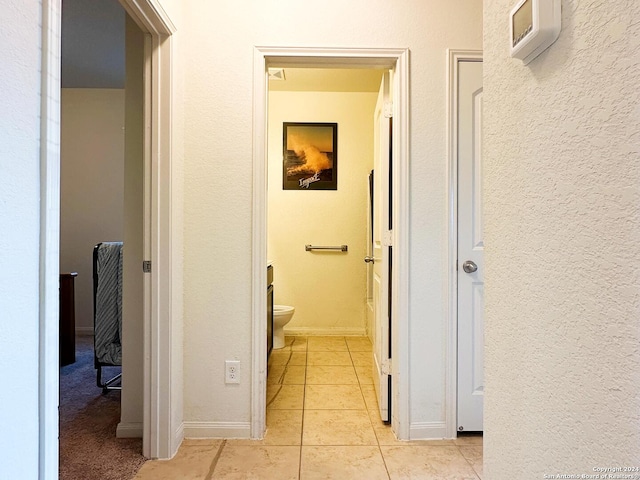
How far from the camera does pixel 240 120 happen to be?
75.6 inches

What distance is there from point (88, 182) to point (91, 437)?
294cm

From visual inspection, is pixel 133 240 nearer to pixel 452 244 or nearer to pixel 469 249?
pixel 452 244

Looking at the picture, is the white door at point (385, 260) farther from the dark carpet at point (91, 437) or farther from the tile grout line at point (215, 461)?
the dark carpet at point (91, 437)

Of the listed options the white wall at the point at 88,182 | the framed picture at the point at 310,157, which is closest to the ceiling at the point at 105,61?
the white wall at the point at 88,182

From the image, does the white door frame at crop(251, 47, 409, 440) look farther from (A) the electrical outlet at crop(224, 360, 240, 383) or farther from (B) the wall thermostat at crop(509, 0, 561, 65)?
(B) the wall thermostat at crop(509, 0, 561, 65)

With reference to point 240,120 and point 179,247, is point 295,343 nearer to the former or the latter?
point 179,247

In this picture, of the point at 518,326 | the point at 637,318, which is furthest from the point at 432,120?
the point at 637,318

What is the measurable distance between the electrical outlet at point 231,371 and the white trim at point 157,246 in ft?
0.93

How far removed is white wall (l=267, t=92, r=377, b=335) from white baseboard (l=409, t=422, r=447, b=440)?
196 centimetres

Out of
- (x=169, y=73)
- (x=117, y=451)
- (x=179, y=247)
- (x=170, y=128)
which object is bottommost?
(x=117, y=451)

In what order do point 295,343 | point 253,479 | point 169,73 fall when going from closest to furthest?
point 253,479 < point 169,73 < point 295,343

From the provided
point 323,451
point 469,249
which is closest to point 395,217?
point 469,249

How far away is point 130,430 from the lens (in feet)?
6.25

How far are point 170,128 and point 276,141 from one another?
2.22 m
